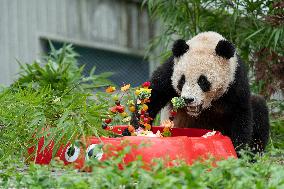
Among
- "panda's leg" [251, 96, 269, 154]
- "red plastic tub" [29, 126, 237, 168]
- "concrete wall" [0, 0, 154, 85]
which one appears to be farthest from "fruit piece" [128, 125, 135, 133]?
"concrete wall" [0, 0, 154, 85]

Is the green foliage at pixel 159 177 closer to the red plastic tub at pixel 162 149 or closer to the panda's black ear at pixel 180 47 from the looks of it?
the red plastic tub at pixel 162 149

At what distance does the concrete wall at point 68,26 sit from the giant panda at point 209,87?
4.32 meters

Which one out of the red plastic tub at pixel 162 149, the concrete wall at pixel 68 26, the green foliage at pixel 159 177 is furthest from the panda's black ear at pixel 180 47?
the concrete wall at pixel 68 26

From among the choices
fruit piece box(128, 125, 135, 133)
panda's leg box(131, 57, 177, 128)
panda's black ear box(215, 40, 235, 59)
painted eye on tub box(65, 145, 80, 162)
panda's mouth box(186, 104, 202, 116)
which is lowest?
painted eye on tub box(65, 145, 80, 162)

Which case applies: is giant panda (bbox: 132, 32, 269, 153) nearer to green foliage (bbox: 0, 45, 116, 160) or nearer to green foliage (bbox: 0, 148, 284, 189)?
green foliage (bbox: 0, 45, 116, 160)

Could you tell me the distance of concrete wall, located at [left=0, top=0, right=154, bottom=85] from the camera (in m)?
8.95

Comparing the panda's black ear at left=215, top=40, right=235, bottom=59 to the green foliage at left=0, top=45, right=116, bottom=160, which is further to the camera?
the panda's black ear at left=215, top=40, right=235, bottom=59

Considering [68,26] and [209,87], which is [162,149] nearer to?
[209,87]

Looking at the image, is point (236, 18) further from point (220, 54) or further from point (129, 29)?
→ point (129, 29)

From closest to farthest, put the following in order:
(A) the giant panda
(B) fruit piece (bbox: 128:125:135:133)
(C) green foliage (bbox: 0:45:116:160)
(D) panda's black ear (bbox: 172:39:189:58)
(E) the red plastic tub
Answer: (E) the red plastic tub → (C) green foliage (bbox: 0:45:116:160) → (B) fruit piece (bbox: 128:125:135:133) → (A) the giant panda → (D) panda's black ear (bbox: 172:39:189:58)

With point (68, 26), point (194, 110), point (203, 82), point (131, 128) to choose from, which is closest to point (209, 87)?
point (203, 82)

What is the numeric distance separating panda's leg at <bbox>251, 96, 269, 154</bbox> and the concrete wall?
4.33 metres

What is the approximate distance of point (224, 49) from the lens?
4281 millimetres

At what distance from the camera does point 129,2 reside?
10.1 meters
